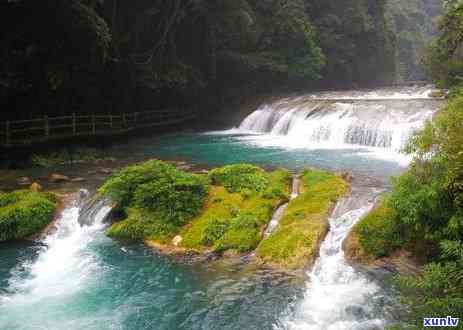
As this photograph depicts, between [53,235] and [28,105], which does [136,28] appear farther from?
[53,235]

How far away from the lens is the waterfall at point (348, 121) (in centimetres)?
2212

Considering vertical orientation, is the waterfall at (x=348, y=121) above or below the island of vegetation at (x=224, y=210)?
above

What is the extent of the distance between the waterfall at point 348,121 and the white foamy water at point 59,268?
12.5 m

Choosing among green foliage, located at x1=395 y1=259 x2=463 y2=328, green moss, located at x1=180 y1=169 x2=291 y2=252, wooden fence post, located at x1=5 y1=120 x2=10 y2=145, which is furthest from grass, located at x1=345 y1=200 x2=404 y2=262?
wooden fence post, located at x1=5 y1=120 x2=10 y2=145

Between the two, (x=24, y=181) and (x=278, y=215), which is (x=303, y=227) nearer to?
(x=278, y=215)

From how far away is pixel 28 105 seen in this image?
859 inches

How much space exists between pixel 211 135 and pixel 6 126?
12.5 metres

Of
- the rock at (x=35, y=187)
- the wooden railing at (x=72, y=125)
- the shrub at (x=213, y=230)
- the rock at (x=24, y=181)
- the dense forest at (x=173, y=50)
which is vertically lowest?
the shrub at (x=213, y=230)

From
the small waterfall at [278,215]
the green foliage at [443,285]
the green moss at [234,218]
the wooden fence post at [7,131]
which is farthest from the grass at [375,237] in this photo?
the wooden fence post at [7,131]

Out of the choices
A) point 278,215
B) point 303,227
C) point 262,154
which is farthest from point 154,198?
point 262,154

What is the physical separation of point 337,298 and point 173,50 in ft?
80.1

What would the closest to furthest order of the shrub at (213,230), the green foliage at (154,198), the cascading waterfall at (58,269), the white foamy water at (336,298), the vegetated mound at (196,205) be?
the white foamy water at (336,298)
the cascading waterfall at (58,269)
the shrub at (213,230)
the vegetated mound at (196,205)
the green foliage at (154,198)

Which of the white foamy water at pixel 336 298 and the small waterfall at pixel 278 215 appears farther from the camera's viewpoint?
the small waterfall at pixel 278 215

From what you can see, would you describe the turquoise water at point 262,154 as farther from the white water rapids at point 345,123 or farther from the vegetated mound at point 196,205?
the vegetated mound at point 196,205
